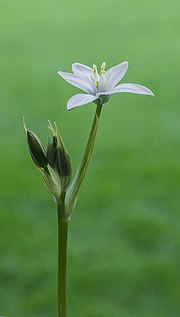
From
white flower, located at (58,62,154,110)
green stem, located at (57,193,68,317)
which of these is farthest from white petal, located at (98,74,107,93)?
green stem, located at (57,193,68,317)

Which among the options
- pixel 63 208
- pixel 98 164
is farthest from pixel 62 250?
pixel 98 164

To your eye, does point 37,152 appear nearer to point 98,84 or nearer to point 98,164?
point 98,84

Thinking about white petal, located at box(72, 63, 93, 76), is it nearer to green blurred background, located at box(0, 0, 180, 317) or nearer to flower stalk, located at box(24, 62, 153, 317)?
flower stalk, located at box(24, 62, 153, 317)

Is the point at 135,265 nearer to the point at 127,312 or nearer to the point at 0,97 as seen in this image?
the point at 127,312

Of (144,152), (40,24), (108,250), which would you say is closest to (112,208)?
(108,250)

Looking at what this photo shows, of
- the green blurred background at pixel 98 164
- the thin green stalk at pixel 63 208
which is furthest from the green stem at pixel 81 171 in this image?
the green blurred background at pixel 98 164

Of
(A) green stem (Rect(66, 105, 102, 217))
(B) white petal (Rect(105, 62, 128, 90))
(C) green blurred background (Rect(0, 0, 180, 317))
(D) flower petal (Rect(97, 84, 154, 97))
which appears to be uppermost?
(B) white petal (Rect(105, 62, 128, 90))

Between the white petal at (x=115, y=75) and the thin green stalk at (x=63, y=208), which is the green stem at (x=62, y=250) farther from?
the white petal at (x=115, y=75)
